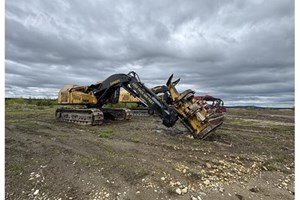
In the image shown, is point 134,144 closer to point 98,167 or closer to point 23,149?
point 98,167

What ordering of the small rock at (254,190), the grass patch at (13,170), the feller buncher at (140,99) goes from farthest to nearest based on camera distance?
the feller buncher at (140,99) < the grass patch at (13,170) < the small rock at (254,190)

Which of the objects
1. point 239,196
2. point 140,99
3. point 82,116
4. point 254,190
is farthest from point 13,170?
point 82,116

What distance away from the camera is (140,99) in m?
10.0

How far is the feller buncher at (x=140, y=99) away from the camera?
8406mm

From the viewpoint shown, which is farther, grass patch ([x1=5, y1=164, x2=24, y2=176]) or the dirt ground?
grass patch ([x1=5, y1=164, x2=24, y2=176])

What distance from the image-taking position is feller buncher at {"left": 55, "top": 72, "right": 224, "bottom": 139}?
8406 millimetres

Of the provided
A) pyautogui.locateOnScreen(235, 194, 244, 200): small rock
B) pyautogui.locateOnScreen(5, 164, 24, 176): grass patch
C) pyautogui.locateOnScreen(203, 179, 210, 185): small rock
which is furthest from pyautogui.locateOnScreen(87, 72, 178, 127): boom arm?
pyautogui.locateOnScreen(5, 164, 24, 176): grass patch

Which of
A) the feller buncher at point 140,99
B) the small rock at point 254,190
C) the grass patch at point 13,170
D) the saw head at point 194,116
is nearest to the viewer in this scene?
the small rock at point 254,190

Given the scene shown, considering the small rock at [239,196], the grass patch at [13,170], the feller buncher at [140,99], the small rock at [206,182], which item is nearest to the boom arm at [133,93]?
the feller buncher at [140,99]

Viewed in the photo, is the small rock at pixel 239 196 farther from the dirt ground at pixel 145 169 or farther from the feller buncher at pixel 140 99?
the feller buncher at pixel 140 99

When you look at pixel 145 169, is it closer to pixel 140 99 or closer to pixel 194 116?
pixel 194 116

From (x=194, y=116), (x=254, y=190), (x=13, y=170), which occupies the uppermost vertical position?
(x=194, y=116)

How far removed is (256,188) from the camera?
4.43 m

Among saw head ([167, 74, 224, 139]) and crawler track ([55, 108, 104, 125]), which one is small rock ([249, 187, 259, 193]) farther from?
crawler track ([55, 108, 104, 125])
